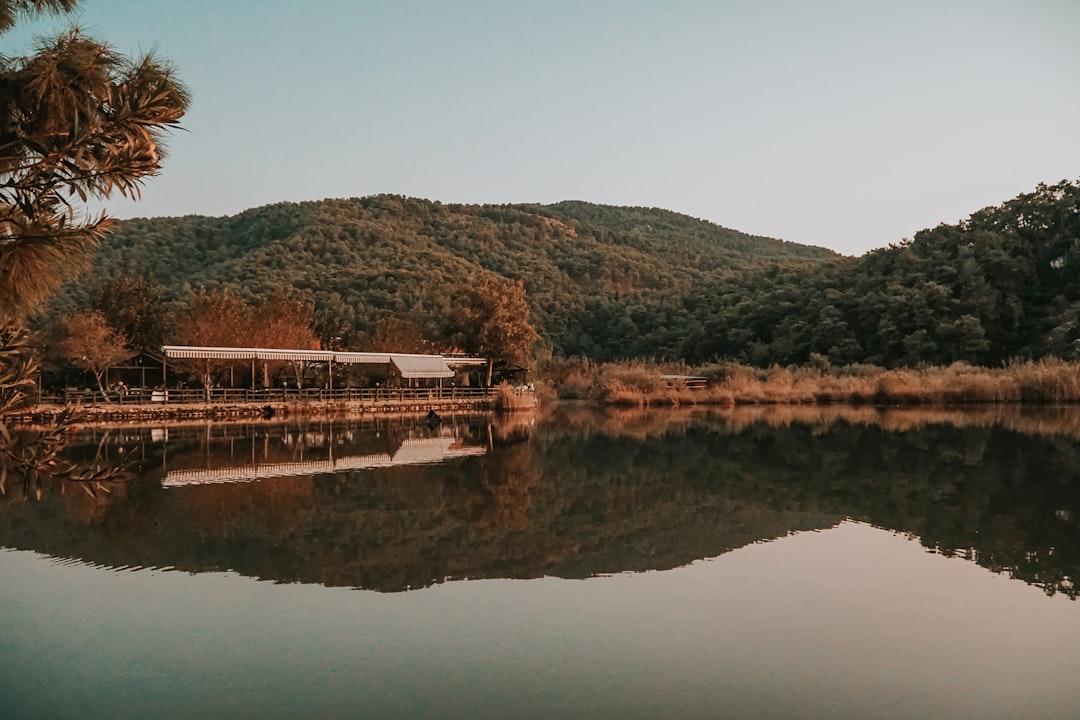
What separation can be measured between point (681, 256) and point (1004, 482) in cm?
8297

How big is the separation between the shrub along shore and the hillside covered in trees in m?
6.73

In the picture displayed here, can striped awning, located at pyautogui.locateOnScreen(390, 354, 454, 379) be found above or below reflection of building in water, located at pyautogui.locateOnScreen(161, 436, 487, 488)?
above

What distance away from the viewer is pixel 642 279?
85125mm

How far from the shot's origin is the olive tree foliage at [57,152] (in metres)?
Answer: 4.51

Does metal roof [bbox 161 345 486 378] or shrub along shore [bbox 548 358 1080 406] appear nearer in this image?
metal roof [bbox 161 345 486 378]

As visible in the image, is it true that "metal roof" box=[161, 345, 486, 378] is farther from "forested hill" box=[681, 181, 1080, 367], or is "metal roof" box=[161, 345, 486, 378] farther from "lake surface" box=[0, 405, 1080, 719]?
"forested hill" box=[681, 181, 1080, 367]

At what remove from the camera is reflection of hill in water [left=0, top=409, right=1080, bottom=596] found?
860 cm

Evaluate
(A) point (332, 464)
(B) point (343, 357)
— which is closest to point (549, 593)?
(A) point (332, 464)

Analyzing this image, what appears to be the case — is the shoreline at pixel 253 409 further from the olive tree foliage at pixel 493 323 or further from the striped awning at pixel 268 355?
the olive tree foliage at pixel 493 323

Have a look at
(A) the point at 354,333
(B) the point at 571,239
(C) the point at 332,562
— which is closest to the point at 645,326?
(A) the point at 354,333

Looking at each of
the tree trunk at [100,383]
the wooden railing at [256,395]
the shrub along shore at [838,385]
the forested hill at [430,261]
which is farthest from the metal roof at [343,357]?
the forested hill at [430,261]

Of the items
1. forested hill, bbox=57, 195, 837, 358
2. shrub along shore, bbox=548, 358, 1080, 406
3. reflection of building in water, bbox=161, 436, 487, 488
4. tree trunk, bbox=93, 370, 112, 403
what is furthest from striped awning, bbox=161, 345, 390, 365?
reflection of building in water, bbox=161, 436, 487, 488

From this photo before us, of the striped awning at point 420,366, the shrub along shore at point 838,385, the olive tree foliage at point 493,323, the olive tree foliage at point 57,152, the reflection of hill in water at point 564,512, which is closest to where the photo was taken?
the olive tree foliage at point 57,152

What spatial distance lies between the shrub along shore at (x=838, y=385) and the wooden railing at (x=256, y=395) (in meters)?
7.32
